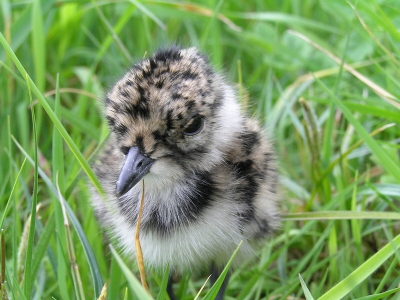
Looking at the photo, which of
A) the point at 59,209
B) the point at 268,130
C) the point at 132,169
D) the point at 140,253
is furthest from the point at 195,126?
the point at 268,130

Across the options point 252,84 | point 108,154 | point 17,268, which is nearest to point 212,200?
point 108,154

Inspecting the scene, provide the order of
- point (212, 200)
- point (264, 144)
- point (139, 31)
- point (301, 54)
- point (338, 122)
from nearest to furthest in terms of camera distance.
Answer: point (212, 200)
point (264, 144)
point (338, 122)
point (301, 54)
point (139, 31)

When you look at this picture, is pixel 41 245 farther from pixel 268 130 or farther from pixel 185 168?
pixel 268 130

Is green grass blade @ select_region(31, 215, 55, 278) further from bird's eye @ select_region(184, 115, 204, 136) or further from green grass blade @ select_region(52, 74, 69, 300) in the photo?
bird's eye @ select_region(184, 115, 204, 136)

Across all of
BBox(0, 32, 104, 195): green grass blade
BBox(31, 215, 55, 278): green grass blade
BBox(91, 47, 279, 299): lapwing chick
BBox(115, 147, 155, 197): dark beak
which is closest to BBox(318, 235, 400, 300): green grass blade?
BBox(91, 47, 279, 299): lapwing chick

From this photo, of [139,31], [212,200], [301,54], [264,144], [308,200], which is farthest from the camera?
[139,31]

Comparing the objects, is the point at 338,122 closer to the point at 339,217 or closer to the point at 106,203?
the point at 339,217
